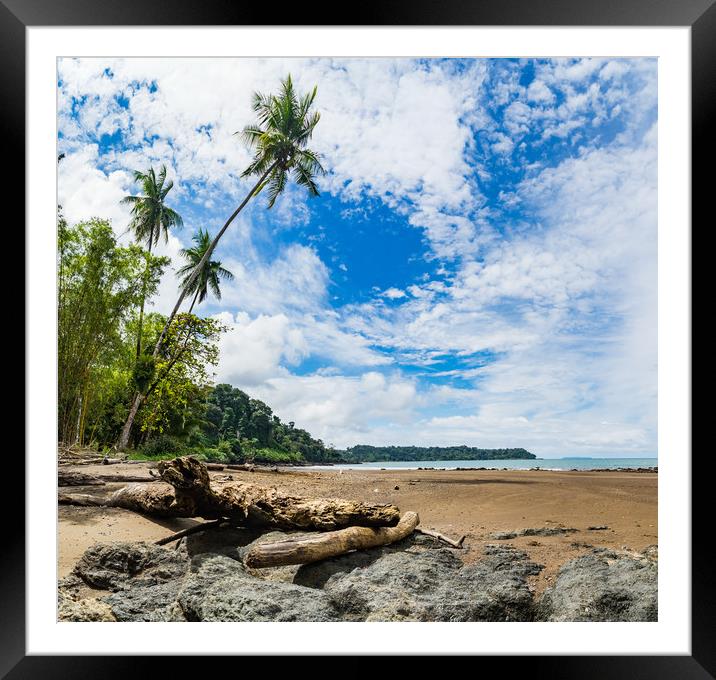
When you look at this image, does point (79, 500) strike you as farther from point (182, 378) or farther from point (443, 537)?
point (443, 537)

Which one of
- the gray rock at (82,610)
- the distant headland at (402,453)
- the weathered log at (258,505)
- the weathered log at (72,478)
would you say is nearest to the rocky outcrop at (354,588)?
the gray rock at (82,610)

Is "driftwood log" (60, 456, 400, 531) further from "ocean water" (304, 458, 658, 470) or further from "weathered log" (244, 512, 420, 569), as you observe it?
"ocean water" (304, 458, 658, 470)

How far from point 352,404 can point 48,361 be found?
1.84 metres

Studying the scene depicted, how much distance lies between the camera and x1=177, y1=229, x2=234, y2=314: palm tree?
11.0ft

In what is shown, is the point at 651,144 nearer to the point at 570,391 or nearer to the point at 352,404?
the point at 570,391

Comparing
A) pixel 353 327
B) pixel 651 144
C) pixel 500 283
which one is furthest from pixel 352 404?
pixel 651 144

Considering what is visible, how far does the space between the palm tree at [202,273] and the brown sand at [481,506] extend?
1245 millimetres

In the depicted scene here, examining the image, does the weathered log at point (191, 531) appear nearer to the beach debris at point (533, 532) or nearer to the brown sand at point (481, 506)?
the brown sand at point (481, 506)

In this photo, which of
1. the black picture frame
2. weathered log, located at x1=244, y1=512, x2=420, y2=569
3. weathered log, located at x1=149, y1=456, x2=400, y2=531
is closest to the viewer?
the black picture frame

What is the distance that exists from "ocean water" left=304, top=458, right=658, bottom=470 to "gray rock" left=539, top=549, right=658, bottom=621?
0.55 m

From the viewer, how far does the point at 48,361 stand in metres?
2.80

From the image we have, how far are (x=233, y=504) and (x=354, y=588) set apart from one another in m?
0.94

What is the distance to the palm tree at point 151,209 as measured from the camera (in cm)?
321

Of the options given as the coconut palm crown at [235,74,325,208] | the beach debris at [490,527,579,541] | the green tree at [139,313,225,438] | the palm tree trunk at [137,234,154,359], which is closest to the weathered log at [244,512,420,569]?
the beach debris at [490,527,579,541]
